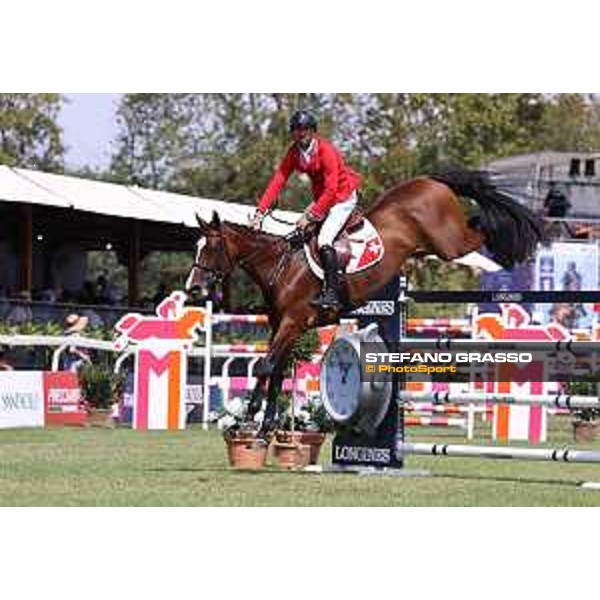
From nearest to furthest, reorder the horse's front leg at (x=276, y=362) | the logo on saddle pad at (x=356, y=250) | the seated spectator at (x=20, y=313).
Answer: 1. the horse's front leg at (x=276, y=362)
2. the logo on saddle pad at (x=356, y=250)
3. the seated spectator at (x=20, y=313)

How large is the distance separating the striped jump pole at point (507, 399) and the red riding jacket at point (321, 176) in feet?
4.63

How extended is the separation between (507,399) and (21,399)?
791 centimetres

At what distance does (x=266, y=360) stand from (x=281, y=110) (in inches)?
1054

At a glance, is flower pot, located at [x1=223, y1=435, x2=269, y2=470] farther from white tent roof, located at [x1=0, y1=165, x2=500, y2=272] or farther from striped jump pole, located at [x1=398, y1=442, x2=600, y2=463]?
white tent roof, located at [x1=0, y1=165, x2=500, y2=272]

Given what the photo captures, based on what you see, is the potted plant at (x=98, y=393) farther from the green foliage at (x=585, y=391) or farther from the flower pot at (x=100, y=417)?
the green foliage at (x=585, y=391)

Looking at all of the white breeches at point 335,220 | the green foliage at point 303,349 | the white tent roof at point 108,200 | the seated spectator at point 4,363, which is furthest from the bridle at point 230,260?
the white tent roof at point 108,200

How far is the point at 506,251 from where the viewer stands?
33.4 feet

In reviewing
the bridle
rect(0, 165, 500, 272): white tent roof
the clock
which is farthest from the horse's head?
rect(0, 165, 500, 272): white tent roof

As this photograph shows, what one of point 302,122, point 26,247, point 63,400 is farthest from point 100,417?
point 302,122

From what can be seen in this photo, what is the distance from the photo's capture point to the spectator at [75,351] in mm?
18234

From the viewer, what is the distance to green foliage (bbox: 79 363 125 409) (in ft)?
55.7

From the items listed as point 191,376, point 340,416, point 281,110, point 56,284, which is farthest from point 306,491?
point 281,110

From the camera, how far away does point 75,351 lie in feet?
61.0

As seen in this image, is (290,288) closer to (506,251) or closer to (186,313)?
(506,251)
